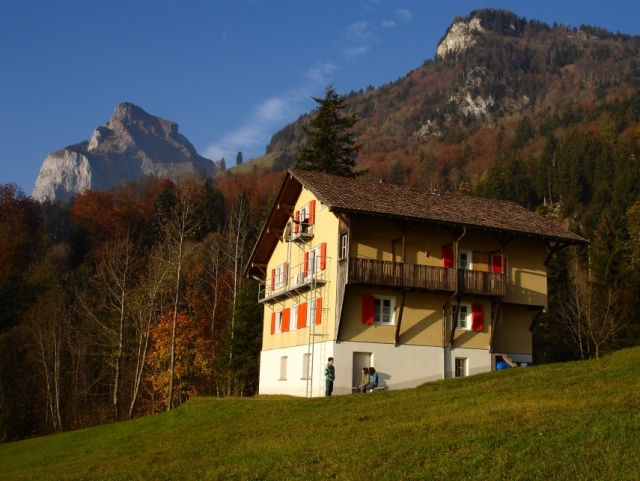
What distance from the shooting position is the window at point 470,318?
35719mm

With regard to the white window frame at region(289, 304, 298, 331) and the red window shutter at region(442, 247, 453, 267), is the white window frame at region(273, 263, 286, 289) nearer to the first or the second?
the white window frame at region(289, 304, 298, 331)

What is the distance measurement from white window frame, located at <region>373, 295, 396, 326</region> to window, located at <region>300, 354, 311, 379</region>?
3.97m

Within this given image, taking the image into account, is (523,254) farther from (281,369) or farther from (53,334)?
(53,334)

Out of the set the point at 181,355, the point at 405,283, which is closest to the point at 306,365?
the point at 405,283

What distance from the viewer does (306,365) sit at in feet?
119

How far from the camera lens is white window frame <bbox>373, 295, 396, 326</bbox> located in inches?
1347

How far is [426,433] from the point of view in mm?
16828

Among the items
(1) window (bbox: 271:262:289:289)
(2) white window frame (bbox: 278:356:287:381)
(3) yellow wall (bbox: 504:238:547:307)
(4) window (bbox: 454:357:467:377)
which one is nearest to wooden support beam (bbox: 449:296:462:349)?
(4) window (bbox: 454:357:467:377)

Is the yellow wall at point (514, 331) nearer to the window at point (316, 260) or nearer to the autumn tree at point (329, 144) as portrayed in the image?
the window at point (316, 260)

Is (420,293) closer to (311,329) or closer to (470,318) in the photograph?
(470,318)

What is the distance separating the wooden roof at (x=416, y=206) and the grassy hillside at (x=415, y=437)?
8.75 m

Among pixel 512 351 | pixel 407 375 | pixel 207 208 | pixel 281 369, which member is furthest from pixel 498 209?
pixel 207 208

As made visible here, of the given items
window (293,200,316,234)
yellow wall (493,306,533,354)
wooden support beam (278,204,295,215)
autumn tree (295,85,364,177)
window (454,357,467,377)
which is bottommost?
window (454,357,467,377)

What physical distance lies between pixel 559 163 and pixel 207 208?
168ft
